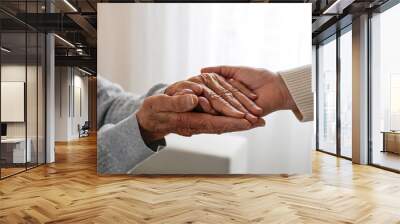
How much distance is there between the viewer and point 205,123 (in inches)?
243

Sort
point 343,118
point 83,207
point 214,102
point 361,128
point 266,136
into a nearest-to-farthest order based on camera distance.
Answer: point 83,207, point 214,102, point 266,136, point 361,128, point 343,118

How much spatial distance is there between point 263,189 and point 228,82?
183 cm

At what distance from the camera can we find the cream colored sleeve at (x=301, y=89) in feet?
20.7

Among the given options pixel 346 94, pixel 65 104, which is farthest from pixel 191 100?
pixel 65 104

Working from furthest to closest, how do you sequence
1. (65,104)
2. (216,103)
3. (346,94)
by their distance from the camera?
(65,104), (346,94), (216,103)

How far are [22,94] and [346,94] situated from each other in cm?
677

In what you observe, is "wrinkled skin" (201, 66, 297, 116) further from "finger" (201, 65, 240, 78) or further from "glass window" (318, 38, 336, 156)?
"glass window" (318, 38, 336, 156)

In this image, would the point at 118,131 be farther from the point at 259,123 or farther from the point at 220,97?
the point at 259,123

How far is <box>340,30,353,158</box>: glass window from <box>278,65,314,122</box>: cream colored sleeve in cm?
266

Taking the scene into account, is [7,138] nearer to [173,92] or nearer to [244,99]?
[173,92]

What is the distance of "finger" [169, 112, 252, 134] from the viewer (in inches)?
241

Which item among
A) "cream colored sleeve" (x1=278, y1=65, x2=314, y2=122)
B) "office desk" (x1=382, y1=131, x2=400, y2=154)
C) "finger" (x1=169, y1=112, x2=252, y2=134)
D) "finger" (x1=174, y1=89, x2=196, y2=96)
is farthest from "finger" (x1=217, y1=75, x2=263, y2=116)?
"office desk" (x1=382, y1=131, x2=400, y2=154)

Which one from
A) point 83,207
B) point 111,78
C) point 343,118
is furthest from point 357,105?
point 83,207

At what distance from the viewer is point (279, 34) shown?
639cm
